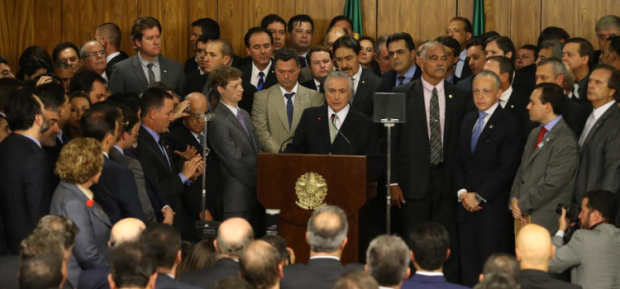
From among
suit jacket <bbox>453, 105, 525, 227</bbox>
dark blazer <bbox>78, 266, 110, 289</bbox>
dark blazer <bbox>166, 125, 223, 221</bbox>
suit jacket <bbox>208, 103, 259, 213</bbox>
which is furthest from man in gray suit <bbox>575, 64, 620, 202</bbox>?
dark blazer <bbox>78, 266, 110, 289</bbox>

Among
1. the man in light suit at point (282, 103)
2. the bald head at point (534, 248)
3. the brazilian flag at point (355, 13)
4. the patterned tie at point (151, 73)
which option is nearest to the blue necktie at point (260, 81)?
the man in light suit at point (282, 103)

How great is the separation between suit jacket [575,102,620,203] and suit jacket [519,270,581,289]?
2.03 metres

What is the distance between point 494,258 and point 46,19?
287 inches

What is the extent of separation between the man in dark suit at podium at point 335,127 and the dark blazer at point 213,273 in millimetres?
2571

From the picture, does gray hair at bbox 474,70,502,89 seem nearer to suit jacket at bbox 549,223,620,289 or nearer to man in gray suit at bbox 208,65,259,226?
suit jacket at bbox 549,223,620,289

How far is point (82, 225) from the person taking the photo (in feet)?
15.3

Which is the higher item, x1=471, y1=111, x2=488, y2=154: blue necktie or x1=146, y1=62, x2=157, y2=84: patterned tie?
x1=146, y1=62, x2=157, y2=84: patterned tie

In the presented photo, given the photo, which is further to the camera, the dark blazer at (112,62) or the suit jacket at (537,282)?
the dark blazer at (112,62)

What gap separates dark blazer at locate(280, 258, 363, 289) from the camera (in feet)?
13.7

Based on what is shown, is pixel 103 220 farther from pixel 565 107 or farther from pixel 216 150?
pixel 565 107

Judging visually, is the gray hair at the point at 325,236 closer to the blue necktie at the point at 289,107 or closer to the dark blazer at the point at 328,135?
the dark blazer at the point at 328,135

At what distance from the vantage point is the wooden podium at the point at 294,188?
20.2 ft

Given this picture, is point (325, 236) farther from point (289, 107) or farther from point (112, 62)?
point (112, 62)

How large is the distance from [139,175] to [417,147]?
7.69ft
